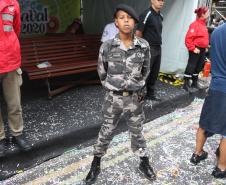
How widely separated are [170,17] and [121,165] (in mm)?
3656

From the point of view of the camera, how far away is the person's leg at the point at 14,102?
3.25m

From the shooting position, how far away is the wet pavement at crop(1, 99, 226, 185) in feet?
10.9

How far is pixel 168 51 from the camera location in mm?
6395

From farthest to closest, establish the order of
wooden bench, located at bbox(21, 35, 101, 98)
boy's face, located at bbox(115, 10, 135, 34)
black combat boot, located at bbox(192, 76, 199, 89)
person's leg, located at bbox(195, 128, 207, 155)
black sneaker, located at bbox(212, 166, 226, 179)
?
black combat boot, located at bbox(192, 76, 199, 89), wooden bench, located at bbox(21, 35, 101, 98), person's leg, located at bbox(195, 128, 207, 155), black sneaker, located at bbox(212, 166, 226, 179), boy's face, located at bbox(115, 10, 135, 34)

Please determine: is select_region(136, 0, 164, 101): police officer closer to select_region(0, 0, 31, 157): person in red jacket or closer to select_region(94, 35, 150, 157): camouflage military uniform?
select_region(94, 35, 150, 157): camouflage military uniform

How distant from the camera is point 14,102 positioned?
3.31m

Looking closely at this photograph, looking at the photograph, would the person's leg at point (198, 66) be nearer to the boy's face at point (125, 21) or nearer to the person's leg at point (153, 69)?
the person's leg at point (153, 69)

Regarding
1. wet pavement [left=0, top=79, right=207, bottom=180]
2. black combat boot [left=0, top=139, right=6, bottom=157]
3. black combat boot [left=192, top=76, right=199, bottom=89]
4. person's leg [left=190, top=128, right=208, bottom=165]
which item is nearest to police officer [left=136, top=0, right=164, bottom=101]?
wet pavement [left=0, top=79, right=207, bottom=180]

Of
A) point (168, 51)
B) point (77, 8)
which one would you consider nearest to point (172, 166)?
point (168, 51)

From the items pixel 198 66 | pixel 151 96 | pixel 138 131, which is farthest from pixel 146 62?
pixel 198 66

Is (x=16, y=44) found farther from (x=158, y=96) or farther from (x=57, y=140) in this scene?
(x=158, y=96)

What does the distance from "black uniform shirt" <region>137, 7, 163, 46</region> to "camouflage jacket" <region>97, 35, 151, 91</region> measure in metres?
1.83

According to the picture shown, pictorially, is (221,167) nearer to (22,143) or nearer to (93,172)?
(93,172)

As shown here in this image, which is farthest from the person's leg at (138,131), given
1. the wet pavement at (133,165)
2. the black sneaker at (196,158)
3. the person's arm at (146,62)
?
the black sneaker at (196,158)
